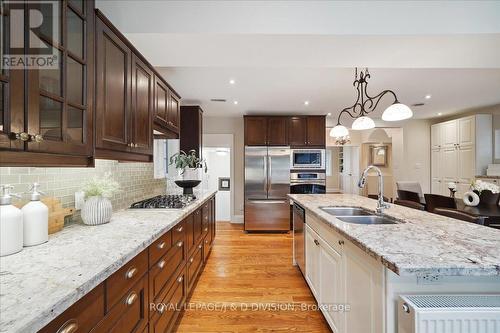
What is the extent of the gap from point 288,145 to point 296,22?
3.31 m

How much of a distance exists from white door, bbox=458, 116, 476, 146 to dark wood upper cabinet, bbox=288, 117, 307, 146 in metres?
3.54

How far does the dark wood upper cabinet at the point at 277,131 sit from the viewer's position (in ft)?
16.8

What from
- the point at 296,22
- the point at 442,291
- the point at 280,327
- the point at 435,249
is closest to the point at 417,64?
the point at 296,22

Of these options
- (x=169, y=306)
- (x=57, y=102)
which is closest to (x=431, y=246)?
(x=169, y=306)

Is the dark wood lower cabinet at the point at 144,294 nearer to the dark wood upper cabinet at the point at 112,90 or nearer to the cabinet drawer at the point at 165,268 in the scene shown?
the cabinet drawer at the point at 165,268

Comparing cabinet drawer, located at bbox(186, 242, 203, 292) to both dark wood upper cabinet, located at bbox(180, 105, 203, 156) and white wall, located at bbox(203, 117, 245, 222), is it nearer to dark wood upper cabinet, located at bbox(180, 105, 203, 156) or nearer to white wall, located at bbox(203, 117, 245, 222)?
dark wood upper cabinet, located at bbox(180, 105, 203, 156)

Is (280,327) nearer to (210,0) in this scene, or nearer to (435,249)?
(435,249)

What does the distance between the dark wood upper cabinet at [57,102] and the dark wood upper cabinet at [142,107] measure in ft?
1.64

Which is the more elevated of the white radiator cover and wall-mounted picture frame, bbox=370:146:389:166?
wall-mounted picture frame, bbox=370:146:389:166

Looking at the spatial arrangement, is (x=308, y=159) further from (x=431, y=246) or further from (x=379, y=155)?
(x=379, y=155)

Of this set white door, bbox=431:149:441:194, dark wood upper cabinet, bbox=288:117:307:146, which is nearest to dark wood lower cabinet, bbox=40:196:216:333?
dark wood upper cabinet, bbox=288:117:307:146

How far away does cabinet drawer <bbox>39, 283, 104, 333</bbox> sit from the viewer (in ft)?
2.41

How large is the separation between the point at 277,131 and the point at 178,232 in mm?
3623

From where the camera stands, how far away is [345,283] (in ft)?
5.08
